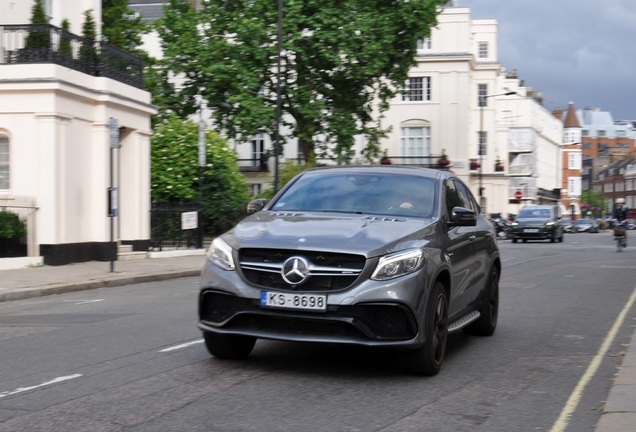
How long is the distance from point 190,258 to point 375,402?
784 inches

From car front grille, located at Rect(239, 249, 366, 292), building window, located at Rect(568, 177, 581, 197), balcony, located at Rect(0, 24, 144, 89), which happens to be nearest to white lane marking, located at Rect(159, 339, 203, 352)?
car front grille, located at Rect(239, 249, 366, 292)

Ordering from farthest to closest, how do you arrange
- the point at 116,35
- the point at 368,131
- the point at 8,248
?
the point at 368,131 → the point at 116,35 → the point at 8,248

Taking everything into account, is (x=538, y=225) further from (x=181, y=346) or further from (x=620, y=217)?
(x=181, y=346)

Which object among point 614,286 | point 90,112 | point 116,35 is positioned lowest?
point 614,286

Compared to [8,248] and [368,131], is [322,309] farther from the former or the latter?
[368,131]

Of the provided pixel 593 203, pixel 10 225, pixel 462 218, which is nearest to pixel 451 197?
pixel 462 218

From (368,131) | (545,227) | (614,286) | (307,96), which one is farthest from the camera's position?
(545,227)

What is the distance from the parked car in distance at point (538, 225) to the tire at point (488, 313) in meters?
36.1

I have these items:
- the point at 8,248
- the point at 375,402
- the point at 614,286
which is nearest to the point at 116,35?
the point at 8,248

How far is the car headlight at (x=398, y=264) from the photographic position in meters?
7.00

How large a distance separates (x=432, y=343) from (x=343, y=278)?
0.97m

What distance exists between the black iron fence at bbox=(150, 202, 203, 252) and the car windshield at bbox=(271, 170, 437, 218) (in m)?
18.0

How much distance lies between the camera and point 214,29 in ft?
128

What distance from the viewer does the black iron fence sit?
1055 inches
